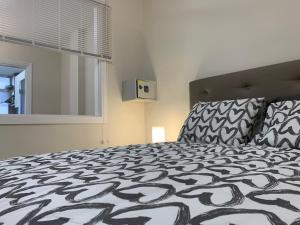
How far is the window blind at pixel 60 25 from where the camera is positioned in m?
2.40

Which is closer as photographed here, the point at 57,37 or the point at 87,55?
the point at 57,37

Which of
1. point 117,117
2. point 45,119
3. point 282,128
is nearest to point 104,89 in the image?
point 117,117

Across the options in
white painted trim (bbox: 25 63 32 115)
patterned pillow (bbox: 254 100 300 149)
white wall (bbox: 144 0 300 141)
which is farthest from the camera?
white painted trim (bbox: 25 63 32 115)

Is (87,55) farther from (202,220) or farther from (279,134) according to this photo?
(202,220)

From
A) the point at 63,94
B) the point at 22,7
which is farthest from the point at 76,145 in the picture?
the point at 22,7

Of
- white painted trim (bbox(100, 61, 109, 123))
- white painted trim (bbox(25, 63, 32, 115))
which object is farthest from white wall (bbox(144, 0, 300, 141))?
white painted trim (bbox(25, 63, 32, 115))

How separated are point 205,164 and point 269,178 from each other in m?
0.25

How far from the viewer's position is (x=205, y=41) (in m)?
2.64

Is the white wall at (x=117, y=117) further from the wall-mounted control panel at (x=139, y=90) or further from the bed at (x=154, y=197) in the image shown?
the bed at (x=154, y=197)

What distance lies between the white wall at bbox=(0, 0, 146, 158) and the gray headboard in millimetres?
870

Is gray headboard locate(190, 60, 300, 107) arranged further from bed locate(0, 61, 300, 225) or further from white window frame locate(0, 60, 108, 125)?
bed locate(0, 61, 300, 225)

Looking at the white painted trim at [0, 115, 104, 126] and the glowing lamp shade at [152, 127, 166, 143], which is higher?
the white painted trim at [0, 115, 104, 126]

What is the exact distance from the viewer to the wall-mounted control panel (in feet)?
9.64

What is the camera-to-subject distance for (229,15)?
8.07ft
